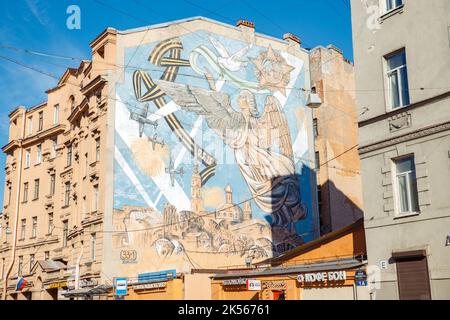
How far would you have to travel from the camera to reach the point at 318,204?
46.3 meters

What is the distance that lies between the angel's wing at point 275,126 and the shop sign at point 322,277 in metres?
20.2

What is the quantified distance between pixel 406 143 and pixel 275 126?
82.6 feet

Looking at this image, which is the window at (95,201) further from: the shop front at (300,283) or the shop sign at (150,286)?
the shop front at (300,283)

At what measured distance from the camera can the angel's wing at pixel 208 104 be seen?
40.2 metres

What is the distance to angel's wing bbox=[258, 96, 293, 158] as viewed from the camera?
4397 cm

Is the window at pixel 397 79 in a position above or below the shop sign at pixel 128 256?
above

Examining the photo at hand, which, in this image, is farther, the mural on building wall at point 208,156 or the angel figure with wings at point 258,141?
the angel figure with wings at point 258,141

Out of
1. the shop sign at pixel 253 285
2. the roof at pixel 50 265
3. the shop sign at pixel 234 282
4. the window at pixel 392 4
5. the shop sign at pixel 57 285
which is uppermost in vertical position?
the window at pixel 392 4

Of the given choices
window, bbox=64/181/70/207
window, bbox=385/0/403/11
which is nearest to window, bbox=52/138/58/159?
window, bbox=64/181/70/207

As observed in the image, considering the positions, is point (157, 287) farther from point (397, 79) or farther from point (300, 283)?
point (397, 79)

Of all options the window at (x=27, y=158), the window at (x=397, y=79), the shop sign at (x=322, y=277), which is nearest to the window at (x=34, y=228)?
the window at (x=27, y=158)
